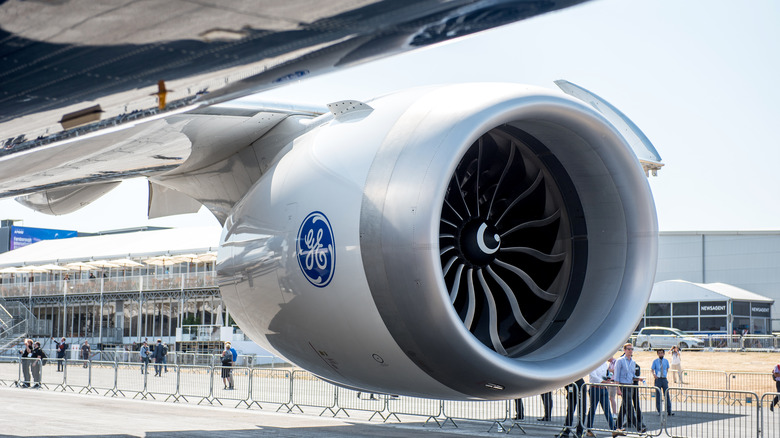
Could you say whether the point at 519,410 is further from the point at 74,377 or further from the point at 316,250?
the point at 74,377

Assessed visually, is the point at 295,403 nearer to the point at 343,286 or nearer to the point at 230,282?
the point at 230,282

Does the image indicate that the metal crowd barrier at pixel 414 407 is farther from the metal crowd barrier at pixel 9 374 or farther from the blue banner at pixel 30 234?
the blue banner at pixel 30 234

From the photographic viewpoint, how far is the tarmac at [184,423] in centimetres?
1120

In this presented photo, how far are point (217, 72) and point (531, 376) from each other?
2806 millimetres

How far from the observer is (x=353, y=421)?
13.8m

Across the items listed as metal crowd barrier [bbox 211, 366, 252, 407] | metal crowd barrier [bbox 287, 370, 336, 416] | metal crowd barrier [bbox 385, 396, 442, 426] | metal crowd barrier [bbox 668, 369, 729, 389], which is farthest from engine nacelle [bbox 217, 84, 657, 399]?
metal crowd barrier [bbox 668, 369, 729, 389]

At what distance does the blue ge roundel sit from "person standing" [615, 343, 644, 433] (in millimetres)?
8059

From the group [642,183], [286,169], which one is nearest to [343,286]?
[286,169]

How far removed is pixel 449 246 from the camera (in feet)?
19.4

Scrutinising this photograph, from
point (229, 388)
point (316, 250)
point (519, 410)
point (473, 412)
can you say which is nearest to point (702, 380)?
point (473, 412)

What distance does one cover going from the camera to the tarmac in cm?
1120

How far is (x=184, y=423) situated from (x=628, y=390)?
659 centimetres

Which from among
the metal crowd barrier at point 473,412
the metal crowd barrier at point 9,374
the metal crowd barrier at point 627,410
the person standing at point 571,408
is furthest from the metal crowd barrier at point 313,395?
the metal crowd barrier at point 9,374

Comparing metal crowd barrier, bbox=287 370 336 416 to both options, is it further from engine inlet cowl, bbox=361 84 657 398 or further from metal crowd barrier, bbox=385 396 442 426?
engine inlet cowl, bbox=361 84 657 398
